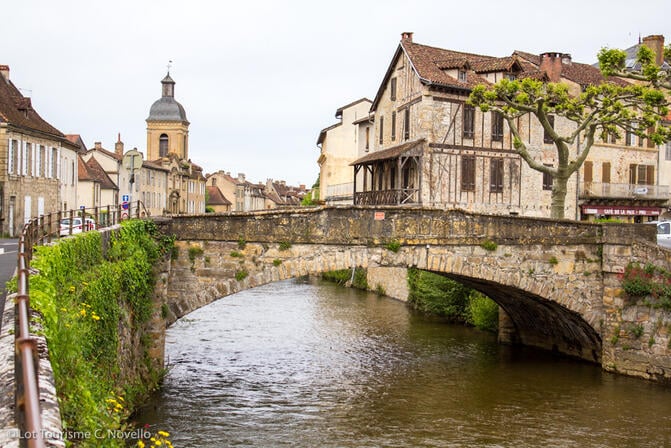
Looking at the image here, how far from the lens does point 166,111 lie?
72875 mm

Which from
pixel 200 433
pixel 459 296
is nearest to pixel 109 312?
pixel 200 433

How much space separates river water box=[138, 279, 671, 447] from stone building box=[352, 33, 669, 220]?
813 cm

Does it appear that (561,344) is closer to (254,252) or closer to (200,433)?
(254,252)

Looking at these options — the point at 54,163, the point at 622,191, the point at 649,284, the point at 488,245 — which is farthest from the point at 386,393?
the point at 54,163

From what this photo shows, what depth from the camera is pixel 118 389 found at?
415 inches

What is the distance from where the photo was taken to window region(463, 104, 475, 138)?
3059cm

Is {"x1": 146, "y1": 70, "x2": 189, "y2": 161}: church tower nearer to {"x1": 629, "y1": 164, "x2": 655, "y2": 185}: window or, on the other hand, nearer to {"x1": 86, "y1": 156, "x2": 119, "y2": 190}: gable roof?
{"x1": 86, "y1": 156, "x2": 119, "y2": 190}: gable roof

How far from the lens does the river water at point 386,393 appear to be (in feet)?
43.8

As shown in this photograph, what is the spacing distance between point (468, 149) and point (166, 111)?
48844 mm

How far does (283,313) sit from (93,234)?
18.4 meters

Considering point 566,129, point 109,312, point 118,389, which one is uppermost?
point 566,129

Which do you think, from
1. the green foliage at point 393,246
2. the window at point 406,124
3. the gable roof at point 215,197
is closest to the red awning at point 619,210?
the window at point 406,124

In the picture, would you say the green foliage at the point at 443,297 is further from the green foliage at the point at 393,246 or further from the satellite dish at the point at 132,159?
the satellite dish at the point at 132,159

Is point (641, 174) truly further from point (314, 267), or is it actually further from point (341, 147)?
point (314, 267)
